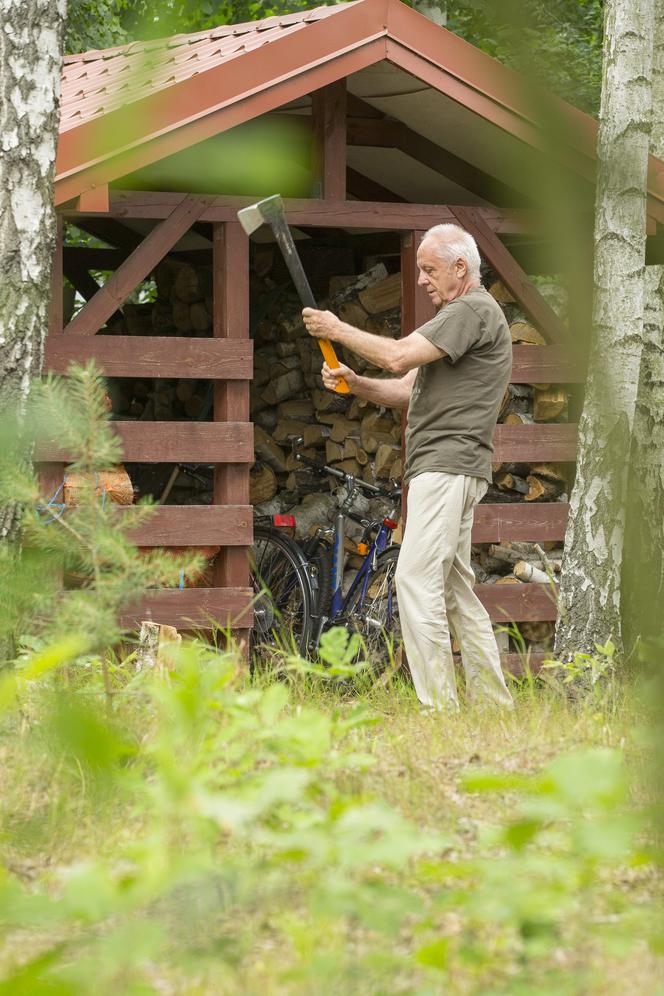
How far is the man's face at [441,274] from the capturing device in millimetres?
4496

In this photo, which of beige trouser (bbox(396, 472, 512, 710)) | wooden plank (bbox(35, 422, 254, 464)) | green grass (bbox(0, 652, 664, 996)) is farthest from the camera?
wooden plank (bbox(35, 422, 254, 464))

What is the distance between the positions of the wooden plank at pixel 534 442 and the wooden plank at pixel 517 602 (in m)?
0.66

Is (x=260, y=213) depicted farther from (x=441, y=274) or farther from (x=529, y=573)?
(x=529, y=573)

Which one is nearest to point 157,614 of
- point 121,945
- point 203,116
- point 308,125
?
point 203,116

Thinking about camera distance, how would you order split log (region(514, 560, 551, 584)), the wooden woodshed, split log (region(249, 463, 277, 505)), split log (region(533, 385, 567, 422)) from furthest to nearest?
1. split log (region(249, 463, 277, 505))
2. split log (region(533, 385, 567, 422))
3. split log (region(514, 560, 551, 584))
4. the wooden woodshed

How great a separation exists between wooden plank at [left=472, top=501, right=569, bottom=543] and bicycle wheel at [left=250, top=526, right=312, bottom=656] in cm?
128

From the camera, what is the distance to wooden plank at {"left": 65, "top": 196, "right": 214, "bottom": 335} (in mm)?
5082

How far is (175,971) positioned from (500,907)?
52cm

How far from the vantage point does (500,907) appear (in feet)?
5.37

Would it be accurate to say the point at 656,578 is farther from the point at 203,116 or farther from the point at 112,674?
the point at 203,116

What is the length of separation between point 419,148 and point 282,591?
8.71 feet

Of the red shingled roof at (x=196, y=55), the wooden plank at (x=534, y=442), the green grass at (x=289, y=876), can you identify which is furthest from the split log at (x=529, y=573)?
Answer: the green grass at (x=289, y=876)

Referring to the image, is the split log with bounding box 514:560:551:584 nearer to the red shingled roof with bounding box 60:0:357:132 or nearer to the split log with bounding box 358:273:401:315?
the split log with bounding box 358:273:401:315

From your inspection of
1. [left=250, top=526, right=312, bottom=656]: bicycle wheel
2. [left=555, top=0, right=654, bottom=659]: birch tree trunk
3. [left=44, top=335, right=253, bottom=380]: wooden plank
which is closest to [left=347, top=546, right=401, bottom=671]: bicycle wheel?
[left=250, top=526, right=312, bottom=656]: bicycle wheel
